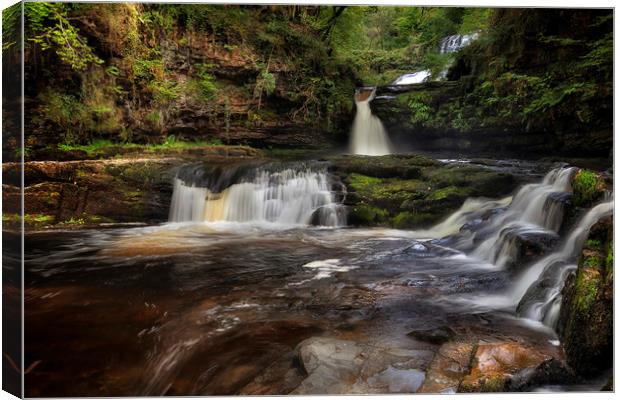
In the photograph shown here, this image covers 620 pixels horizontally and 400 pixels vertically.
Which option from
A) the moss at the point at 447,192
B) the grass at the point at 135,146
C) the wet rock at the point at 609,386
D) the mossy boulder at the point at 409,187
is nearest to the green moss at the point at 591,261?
the wet rock at the point at 609,386

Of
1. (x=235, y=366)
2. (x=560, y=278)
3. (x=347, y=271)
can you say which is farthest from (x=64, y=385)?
(x=560, y=278)

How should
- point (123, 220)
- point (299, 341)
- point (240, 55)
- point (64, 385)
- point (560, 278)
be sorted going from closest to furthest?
point (64, 385)
point (299, 341)
point (560, 278)
point (123, 220)
point (240, 55)

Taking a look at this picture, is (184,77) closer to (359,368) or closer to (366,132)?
(366,132)

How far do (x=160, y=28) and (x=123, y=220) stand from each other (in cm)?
259

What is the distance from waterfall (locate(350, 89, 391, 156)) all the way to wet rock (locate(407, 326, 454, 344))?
14.2 ft

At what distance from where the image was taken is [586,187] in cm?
363

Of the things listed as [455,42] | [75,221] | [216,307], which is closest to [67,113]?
[75,221]

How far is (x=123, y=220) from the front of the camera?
563cm

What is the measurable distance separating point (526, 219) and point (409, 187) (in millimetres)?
1616

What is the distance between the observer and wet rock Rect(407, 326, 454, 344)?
8.95 feet

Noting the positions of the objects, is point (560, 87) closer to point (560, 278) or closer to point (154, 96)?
point (560, 278)

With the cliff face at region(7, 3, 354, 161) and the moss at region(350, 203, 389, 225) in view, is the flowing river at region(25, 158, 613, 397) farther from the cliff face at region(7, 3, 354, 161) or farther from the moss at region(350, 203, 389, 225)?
the cliff face at region(7, 3, 354, 161)

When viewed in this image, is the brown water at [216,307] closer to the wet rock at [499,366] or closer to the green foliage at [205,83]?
the wet rock at [499,366]

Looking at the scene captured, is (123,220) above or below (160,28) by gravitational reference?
below
